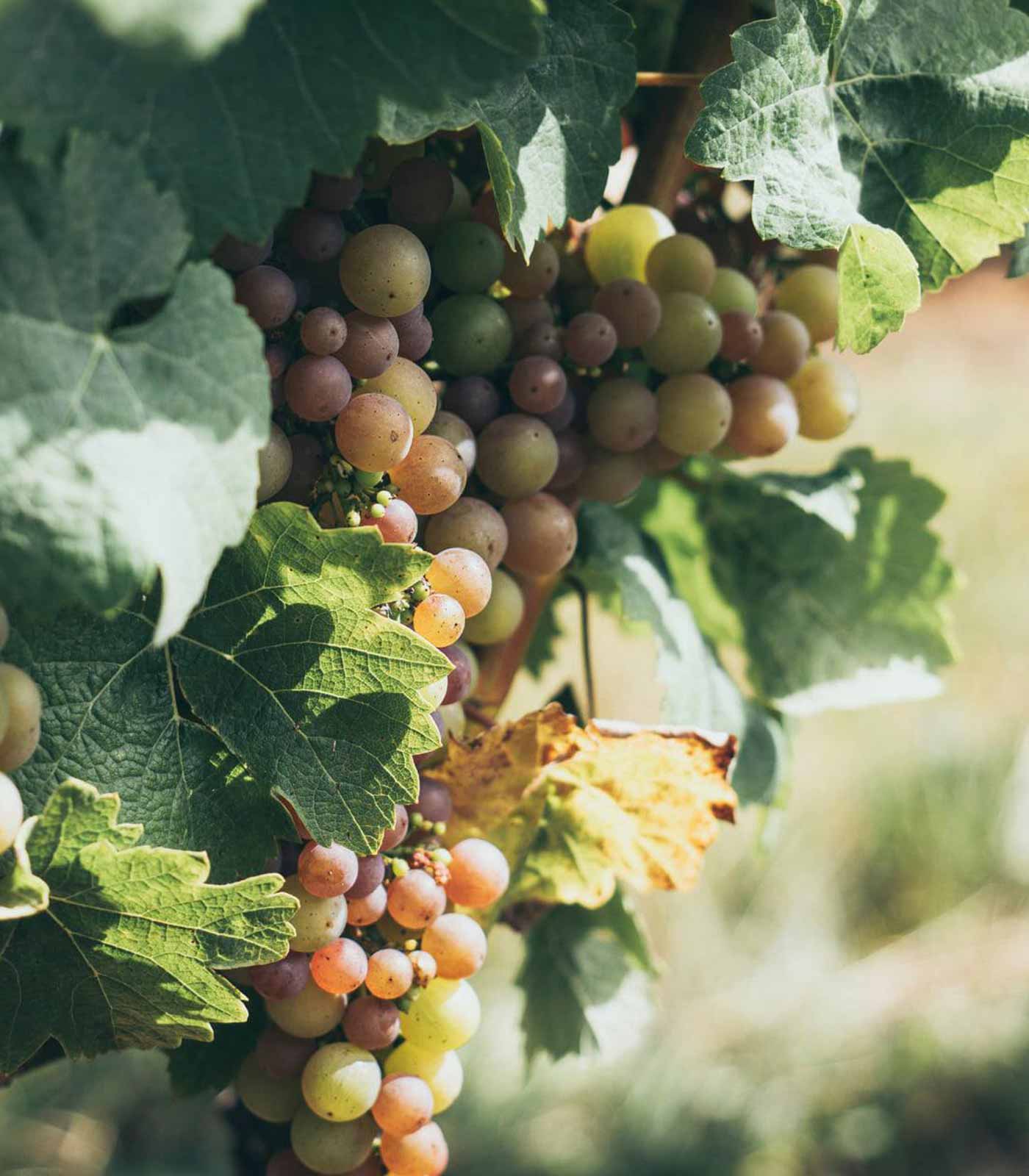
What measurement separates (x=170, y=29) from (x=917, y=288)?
0.78ft

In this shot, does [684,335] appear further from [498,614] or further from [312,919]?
[312,919]

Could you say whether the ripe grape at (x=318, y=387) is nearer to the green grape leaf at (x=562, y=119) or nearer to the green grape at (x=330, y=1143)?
the green grape leaf at (x=562, y=119)

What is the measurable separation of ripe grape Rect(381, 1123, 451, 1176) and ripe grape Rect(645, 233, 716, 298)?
32 centimetres

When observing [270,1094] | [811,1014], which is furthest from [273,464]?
[811,1014]

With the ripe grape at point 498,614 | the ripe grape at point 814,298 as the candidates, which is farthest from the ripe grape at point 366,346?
the ripe grape at point 814,298

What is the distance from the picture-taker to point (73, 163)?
9.7 inches

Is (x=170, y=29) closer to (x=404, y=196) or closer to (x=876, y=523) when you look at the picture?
(x=404, y=196)

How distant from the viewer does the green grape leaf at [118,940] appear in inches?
12.0

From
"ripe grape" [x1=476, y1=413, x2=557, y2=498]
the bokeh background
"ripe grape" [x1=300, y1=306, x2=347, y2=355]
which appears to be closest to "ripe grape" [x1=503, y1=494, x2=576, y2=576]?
"ripe grape" [x1=476, y1=413, x2=557, y2=498]

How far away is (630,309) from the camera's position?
16.8 inches

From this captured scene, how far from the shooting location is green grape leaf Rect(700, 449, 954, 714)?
1.80ft

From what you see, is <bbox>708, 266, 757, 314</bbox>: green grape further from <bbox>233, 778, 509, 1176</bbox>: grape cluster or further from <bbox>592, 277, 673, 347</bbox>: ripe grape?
<bbox>233, 778, 509, 1176</bbox>: grape cluster

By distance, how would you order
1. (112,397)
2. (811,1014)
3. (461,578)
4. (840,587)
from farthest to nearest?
(811,1014), (840,587), (461,578), (112,397)

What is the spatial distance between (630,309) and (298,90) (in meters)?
0.18
